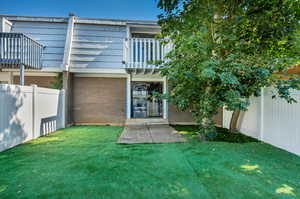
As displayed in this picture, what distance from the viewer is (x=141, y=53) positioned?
7008mm

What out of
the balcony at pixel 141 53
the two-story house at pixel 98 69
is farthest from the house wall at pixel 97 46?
the balcony at pixel 141 53

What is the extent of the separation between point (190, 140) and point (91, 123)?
17.1 feet

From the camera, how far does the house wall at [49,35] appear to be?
7355mm

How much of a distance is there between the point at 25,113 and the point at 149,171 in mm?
4116

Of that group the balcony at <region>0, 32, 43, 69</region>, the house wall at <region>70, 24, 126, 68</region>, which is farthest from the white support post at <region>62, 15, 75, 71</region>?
the balcony at <region>0, 32, 43, 69</region>

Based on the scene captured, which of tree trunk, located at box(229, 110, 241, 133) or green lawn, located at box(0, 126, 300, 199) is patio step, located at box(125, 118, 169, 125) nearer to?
tree trunk, located at box(229, 110, 241, 133)

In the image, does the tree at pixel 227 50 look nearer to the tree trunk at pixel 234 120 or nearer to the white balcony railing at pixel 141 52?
the tree trunk at pixel 234 120

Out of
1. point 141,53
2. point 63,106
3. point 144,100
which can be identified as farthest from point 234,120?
point 63,106

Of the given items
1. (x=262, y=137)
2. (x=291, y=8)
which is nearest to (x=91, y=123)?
(x=262, y=137)

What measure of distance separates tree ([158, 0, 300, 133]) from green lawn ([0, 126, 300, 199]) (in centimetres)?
131

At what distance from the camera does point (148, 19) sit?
832cm

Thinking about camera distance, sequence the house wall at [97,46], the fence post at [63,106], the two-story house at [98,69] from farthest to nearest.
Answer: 1. the house wall at [97,46]
2. the two-story house at [98,69]
3. the fence post at [63,106]

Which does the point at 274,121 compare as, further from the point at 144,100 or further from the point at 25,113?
the point at 25,113

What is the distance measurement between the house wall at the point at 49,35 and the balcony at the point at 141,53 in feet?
10.6
